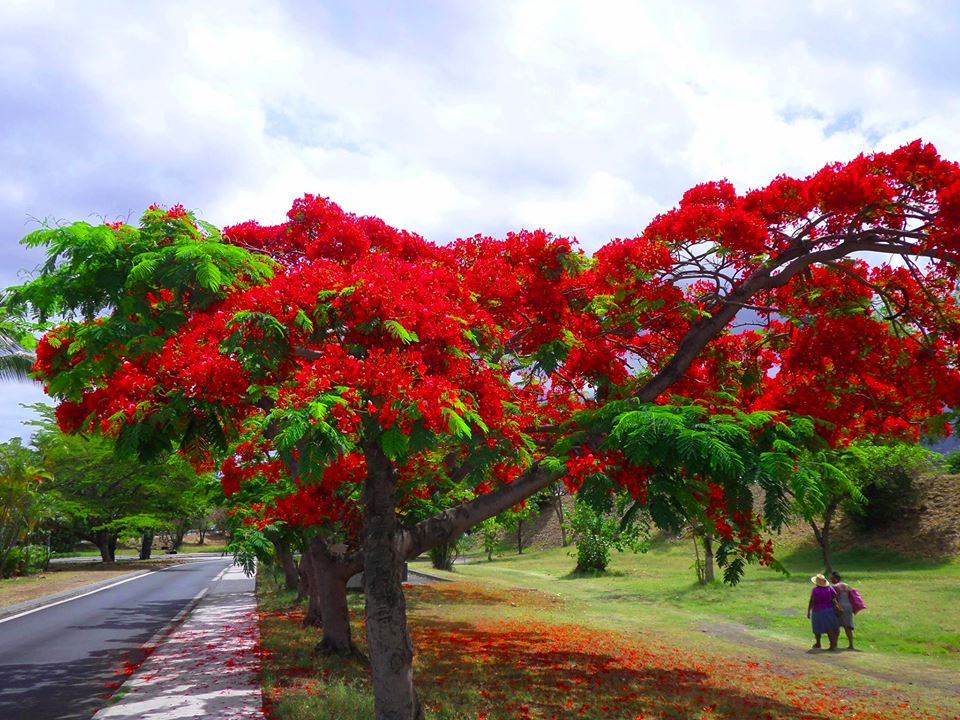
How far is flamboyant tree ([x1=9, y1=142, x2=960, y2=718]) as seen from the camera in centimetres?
569

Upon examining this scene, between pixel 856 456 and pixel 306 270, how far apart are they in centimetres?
623

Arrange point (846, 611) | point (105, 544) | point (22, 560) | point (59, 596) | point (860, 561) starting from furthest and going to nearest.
Result: point (105, 544) → point (22, 560) → point (860, 561) → point (59, 596) → point (846, 611)

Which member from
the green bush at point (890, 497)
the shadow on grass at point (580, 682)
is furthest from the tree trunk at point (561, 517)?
the shadow on grass at point (580, 682)

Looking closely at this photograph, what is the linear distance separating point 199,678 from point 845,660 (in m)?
10.5

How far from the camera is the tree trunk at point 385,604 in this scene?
660cm

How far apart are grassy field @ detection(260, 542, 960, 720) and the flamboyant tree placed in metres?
1.84

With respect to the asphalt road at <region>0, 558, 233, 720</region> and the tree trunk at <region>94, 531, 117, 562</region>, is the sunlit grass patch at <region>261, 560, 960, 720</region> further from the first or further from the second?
the tree trunk at <region>94, 531, 117, 562</region>

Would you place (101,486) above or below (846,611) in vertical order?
above

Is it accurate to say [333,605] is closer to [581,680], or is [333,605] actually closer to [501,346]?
[581,680]

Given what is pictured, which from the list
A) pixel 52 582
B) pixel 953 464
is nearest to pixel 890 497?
pixel 953 464

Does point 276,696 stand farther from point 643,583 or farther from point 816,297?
point 643,583

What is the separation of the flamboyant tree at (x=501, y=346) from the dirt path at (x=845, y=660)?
3.83m

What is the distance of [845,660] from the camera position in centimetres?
1155

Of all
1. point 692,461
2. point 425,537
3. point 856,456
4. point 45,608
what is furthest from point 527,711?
point 45,608
